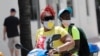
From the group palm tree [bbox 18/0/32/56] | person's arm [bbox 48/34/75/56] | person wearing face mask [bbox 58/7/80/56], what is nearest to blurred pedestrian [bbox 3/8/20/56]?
palm tree [bbox 18/0/32/56]

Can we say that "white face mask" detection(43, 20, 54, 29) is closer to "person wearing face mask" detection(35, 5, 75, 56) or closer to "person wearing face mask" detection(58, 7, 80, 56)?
"person wearing face mask" detection(35, 5, 75, 56)

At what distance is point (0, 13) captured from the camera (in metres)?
15.1

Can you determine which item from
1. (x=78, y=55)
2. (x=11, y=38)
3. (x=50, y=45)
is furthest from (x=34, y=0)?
(x=50, y=45)

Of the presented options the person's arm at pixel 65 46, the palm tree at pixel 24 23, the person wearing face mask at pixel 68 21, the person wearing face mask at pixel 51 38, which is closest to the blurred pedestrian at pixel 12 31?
the palm tree at pixel 24 23

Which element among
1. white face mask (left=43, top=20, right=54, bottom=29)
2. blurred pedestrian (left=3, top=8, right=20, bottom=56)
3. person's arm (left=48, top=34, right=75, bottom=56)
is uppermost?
white face mask (left=43, top=20, right=54, bottom=29)

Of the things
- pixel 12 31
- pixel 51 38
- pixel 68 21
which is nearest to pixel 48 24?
pixel 51 38

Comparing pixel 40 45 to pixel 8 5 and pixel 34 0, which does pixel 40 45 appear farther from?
pixel 34 0

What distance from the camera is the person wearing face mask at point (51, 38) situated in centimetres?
457

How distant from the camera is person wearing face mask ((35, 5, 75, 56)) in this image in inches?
180

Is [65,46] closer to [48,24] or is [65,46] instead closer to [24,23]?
[48,24]

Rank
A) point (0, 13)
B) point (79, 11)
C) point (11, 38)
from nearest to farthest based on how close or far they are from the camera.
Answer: point (11, 38) → point (0, 13) → point (79, 11)

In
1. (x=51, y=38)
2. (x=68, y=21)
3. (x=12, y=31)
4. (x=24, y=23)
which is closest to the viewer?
(x=51, y=38)

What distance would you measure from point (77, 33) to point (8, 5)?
10.2 meters

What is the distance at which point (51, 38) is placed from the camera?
453 centimetres
